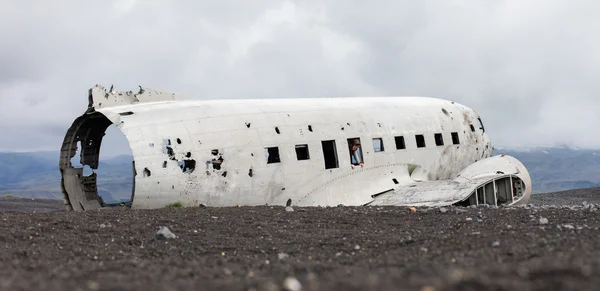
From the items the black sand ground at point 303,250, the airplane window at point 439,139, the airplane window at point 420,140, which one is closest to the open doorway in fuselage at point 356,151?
the airplane window at point 420,140

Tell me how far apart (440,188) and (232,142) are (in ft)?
22.0


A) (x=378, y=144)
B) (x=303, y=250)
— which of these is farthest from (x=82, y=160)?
(x=303, y=250)

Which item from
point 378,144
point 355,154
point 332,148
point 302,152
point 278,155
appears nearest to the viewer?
point 278,155

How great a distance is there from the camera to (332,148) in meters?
18.2

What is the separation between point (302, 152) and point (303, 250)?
8.52 meters

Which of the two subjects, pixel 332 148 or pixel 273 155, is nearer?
pixel 273 155

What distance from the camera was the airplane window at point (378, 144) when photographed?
1872 cm

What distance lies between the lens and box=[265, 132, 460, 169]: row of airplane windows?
53.8ft

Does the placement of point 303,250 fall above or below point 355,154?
below

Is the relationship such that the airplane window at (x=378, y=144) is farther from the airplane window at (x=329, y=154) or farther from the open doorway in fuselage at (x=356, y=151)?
the airplane window at (x=329, y=154)

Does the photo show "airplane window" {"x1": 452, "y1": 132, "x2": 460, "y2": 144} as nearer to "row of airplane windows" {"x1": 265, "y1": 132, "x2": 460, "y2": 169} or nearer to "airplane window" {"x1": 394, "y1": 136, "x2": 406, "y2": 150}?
"row of airplane windows" {"x1": 265, "y1": 132, "x2": 460, "y2": 169}

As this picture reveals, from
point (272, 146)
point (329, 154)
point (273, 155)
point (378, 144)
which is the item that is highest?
point (272, 146)

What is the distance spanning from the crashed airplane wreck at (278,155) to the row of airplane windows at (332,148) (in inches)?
1.4

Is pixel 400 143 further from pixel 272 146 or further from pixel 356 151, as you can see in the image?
pixel 272 146
